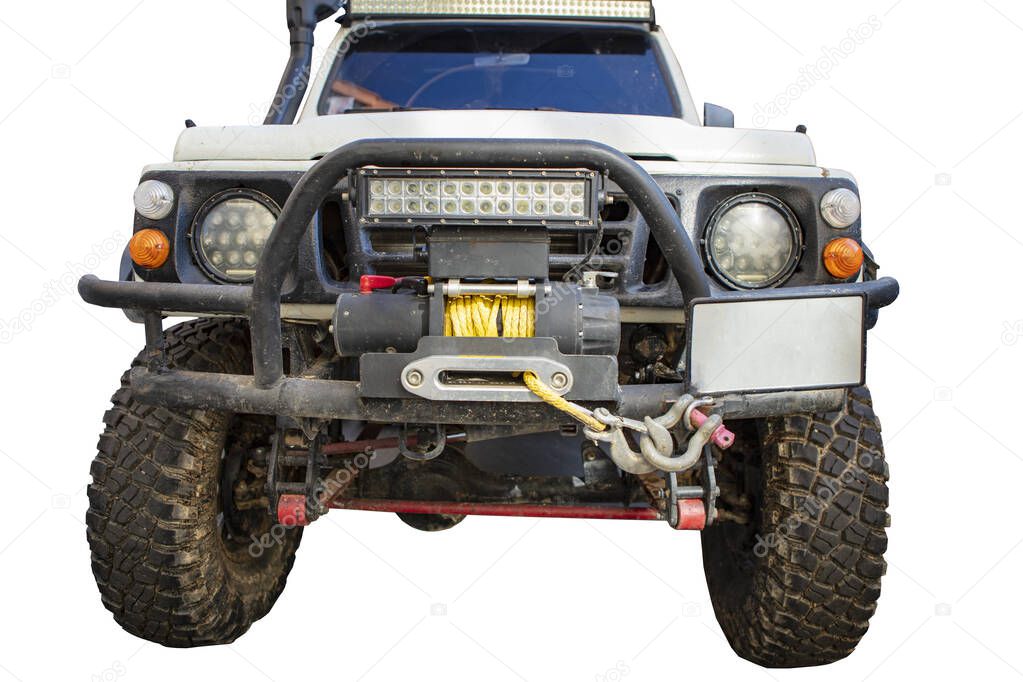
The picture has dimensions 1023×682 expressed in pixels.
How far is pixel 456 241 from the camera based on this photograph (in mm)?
2695

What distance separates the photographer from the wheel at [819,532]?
3.29 m

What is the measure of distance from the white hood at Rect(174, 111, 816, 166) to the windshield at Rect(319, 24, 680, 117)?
0.90 meters

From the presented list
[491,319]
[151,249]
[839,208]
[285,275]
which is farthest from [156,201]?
[839,208]

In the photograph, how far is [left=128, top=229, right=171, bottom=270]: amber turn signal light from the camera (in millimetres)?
3193

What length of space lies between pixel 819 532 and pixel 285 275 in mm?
1923

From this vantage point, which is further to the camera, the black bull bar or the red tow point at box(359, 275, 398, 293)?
the red tow point at box(359, 275, 398, 293)

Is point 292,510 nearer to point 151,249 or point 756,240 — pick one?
point 151,249

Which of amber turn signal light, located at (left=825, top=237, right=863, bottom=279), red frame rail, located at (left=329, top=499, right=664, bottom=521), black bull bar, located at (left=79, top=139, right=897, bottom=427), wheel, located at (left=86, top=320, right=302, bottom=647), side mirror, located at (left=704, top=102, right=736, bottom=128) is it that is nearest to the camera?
black bull bar, located at (left=79, top=139, right=897, bottom=427)

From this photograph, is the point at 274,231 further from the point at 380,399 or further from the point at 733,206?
the point at 733,206

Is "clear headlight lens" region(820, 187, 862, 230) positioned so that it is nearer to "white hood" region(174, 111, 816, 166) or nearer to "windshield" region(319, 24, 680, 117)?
"white hood" region(174, 111, 816, 166)

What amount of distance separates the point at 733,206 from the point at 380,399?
4.26 ft

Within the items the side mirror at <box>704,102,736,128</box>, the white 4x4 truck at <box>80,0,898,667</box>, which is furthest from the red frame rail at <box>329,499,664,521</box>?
the side mirror at <box>704,102,736,128</box>

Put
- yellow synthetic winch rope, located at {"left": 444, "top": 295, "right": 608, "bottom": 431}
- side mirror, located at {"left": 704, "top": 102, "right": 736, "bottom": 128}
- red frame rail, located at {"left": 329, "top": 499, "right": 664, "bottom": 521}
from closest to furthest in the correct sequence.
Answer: yellow synthetic winch rope, located at {"left": 444, "top": 295, "right": 608, "bottom": 431}, red frame rail, located at {"left": 329, "top": 499, "right": 664, "bottom": 521}, side mirror, located at {"left": 704, "top": 102, "right": 736, "bottom": 128}

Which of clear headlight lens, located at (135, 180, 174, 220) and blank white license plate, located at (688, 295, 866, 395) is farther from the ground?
blank white license plate, located at (688, 295, 866, 395)
